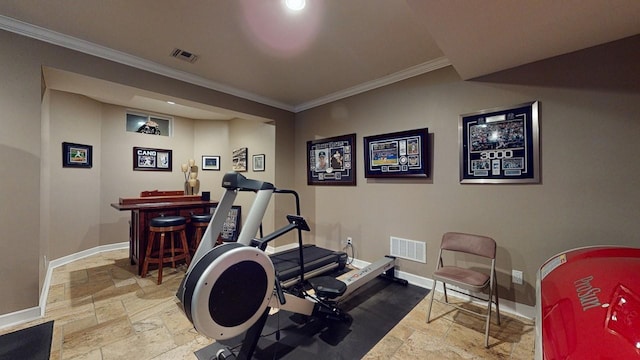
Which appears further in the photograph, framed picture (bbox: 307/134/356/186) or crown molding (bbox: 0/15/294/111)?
framed picture (bbox: 307/134/356/186)

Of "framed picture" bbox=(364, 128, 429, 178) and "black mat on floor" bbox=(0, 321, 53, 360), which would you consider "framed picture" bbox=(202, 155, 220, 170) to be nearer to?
"framed picture" bbox=(364, 128, 429, 178)

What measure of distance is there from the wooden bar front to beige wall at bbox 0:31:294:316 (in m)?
0.84

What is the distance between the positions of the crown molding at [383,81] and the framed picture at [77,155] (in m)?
3.64

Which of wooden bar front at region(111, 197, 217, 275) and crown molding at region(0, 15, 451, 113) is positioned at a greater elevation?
crown molding at region(0, 15, 451, 113)

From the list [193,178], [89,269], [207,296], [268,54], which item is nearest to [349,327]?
[207,296]

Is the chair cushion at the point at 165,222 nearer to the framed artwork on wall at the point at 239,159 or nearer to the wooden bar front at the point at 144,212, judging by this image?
the wooden bar front at the point at 144,212

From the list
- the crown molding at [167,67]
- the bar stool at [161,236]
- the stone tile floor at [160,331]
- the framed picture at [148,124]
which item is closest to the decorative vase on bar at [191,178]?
the framed picture at [148,124]

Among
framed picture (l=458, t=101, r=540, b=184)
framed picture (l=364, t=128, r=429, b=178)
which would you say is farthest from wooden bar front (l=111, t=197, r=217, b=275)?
framed picture (l=458, t=101, r=540, b=184)

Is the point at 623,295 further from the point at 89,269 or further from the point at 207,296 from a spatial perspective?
the point at 89,269

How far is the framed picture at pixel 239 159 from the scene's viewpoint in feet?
16.5

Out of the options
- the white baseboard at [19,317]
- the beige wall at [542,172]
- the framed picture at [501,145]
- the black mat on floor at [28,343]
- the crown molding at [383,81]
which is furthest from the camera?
the crown molding at [383,81]

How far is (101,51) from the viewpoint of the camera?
2.56 meters

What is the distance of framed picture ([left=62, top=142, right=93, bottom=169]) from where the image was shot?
3854mm

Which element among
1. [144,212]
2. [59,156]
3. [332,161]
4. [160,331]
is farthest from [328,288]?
[59,156]
